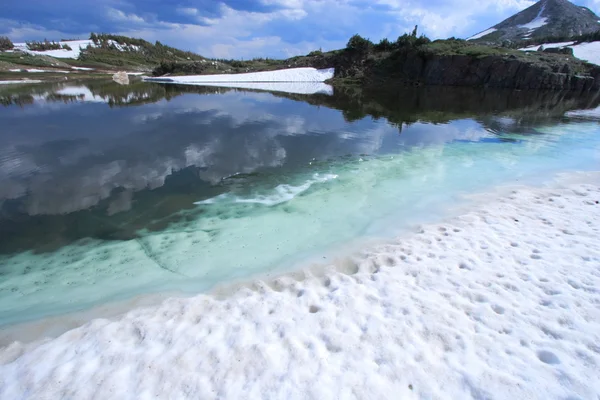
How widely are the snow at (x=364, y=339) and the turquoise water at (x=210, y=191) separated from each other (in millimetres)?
1237

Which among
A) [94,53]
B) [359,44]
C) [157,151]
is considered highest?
[94,53]

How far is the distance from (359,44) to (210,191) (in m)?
92.9

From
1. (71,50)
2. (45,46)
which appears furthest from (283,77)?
(45,46)

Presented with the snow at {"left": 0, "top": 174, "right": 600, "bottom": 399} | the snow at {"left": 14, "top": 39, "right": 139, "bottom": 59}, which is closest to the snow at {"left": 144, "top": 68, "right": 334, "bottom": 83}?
the snow at {"left": 0, "top": 174, "right": 600, "bottom": 399}

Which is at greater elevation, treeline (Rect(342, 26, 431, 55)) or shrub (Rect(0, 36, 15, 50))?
shrub (Rect(0, 36, 15, 50))

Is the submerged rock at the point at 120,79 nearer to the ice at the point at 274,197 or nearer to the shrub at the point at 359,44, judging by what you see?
the shrub at the point at 359,44

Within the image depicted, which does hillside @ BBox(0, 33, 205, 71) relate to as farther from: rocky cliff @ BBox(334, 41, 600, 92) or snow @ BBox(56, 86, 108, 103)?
rocky cliff @ BBox(334, 41, 600, 92)

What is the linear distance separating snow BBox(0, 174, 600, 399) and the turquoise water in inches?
48.7

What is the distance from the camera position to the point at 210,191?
34.6 ft

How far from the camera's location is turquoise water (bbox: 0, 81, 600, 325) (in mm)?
6621

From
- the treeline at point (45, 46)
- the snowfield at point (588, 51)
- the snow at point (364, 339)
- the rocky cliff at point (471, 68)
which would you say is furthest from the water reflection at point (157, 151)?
the treeline at point (45, 46)

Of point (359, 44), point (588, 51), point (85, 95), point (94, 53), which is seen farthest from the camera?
point (94, 53)

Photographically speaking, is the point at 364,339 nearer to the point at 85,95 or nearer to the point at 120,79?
the point at 85,95

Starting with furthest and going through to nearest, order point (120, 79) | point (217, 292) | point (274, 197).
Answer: point (120, 79)
point (274, 197)
point (217, 292)
